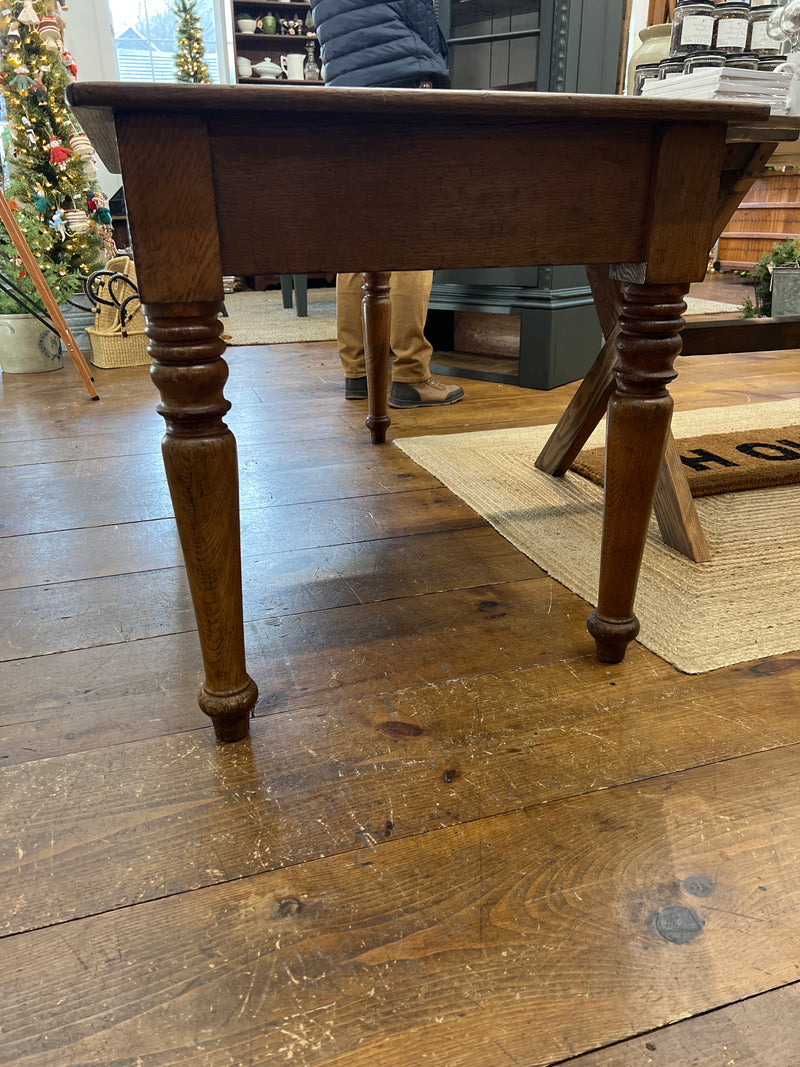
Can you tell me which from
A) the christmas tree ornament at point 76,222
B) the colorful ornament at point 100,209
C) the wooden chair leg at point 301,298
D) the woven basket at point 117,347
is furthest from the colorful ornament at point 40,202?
the wooden chair leg at point 301,298

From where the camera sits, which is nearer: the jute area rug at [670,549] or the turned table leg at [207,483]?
the turned table leg at [207,483]

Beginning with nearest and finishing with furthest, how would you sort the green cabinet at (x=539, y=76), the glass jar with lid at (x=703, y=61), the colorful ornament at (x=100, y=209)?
the glass jar with lid at (x=703, y=61), the green cabinet at (x=539, y=76), the colorful ornament at (x=100, y=209)

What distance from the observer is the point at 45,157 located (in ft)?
10.4

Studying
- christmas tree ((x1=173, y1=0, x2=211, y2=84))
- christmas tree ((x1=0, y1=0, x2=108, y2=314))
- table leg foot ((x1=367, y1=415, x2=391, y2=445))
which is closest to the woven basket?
christmas tree ((x1=0, y1=0, x2=108, y2=314))

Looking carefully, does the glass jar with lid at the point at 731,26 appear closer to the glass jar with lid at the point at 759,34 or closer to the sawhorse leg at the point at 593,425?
the glass jar with lid at the point at 759,34

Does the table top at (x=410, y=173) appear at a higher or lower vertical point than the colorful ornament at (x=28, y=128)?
lower

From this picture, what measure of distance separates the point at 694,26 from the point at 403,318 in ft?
3.61

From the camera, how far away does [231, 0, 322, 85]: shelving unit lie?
558 centimetres

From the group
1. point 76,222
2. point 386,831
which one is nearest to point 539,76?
point 76,222

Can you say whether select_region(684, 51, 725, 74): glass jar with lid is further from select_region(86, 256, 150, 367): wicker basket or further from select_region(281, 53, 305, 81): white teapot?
select_region(281, 53, 305, 81): white teapot

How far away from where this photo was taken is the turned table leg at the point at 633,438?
78cm

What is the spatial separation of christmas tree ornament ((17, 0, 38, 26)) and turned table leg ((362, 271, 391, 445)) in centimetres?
230

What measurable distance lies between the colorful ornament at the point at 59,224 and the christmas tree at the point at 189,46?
2.93m

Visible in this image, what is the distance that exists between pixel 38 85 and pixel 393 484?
2.67 meters
